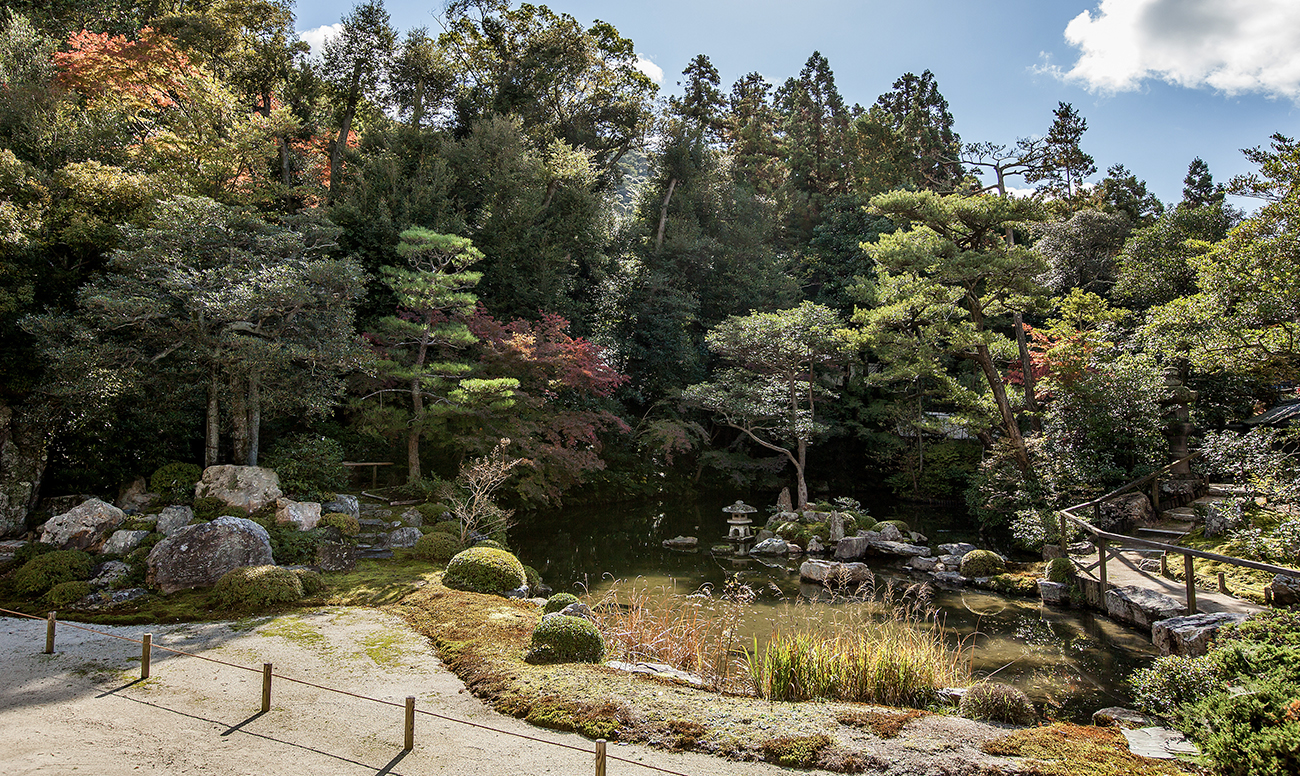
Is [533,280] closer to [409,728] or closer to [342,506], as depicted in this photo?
[342,506]

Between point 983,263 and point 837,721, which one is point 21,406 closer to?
point 837,721

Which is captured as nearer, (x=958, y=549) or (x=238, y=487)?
(x=238, y=487)

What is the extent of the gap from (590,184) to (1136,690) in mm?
18116

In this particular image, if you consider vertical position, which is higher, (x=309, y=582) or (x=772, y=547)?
(x=309, y=582)

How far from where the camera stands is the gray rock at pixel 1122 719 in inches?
196

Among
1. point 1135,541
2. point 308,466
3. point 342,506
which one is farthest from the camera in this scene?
point 308,466

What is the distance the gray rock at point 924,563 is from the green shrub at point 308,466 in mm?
11032

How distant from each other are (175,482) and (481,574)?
5.47 m

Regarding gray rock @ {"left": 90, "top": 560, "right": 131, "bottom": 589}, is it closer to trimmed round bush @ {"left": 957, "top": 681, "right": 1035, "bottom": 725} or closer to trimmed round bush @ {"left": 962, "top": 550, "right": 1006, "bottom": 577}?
trimmed round bush @ {"left": 957, "top": 681, "right": 1035, "bottom": 725}

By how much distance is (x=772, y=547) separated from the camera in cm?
1389

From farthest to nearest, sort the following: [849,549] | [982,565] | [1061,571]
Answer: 1. [849,549]
2. [982,565]
3. [1061,571]

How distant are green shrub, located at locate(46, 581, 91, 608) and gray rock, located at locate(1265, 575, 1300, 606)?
14214mm

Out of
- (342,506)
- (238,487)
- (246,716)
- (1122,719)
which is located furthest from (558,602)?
(238,487)

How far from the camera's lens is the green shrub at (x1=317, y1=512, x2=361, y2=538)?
10180 millimetres
